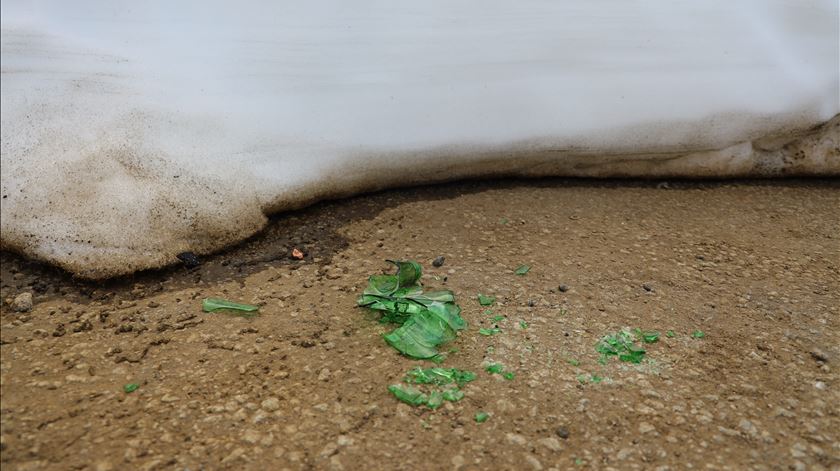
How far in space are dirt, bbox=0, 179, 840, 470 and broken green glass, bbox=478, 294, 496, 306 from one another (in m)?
0.03

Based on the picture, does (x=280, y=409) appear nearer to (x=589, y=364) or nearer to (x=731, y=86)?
(x=589, y=364)

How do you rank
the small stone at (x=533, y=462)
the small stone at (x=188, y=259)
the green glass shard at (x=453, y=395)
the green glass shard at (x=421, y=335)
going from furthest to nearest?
the small stone at (x=188, y=259)
the green glass shard at (x=421, y=335)
the green glass shard at (x=453, y=395)
the small stone at (x=533, y=462)

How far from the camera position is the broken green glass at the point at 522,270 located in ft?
6.00

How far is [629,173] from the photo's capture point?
234 centimetres

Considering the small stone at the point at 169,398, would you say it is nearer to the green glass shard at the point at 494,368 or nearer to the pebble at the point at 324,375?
the pebble at the point at 324,375

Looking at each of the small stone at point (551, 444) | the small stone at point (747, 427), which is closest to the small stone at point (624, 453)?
the small stone at point (551, 444)

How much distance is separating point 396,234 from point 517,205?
1.36 feet

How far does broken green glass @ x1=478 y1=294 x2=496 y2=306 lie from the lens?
1.70m

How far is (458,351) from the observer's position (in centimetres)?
153

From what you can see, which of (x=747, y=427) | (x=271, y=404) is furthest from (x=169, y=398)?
(x=747, y=427)

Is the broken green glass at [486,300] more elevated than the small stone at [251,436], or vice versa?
the broken green glass at [486,300]

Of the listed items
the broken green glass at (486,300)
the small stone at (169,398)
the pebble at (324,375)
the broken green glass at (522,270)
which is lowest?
the small stone at (169,398)

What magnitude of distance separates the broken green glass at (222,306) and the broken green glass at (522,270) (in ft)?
2.16

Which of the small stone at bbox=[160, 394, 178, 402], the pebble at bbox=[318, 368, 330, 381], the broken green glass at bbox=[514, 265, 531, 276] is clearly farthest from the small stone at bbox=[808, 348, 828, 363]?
the small stone at bbox=[160, 394, 178, 402]
